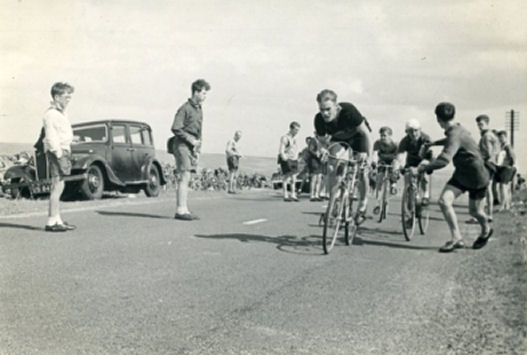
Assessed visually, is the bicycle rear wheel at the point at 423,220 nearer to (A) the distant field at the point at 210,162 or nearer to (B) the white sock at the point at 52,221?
(B) the white sock at the point at 52,221

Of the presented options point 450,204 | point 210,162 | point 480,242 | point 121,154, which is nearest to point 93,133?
point 121,154

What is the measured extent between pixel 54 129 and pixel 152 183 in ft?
31.4

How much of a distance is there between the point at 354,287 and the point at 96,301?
93.3 inches

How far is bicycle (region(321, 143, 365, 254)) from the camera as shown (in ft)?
25.6

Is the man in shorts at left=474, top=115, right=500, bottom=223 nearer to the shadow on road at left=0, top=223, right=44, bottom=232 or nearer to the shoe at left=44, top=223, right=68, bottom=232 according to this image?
the shoe at left=44, top=223, right=68, bottom=232

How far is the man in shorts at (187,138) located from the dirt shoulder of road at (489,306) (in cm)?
521

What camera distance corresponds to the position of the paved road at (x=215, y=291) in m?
4.03

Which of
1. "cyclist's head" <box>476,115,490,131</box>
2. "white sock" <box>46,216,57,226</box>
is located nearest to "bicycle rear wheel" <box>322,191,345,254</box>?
"white sock" <box>46,216,57,226</box>

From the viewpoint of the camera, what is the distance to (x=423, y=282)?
20.2 feet

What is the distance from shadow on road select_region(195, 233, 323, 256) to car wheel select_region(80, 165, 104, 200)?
7021 mm

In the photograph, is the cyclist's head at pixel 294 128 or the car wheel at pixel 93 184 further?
the cyclist's head at pixel 294 128

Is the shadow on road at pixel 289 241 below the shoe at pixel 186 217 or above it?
below

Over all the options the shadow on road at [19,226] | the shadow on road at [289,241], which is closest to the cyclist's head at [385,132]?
the shadow on road at [289,241]

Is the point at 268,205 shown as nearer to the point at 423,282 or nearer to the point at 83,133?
the point at 83,133
